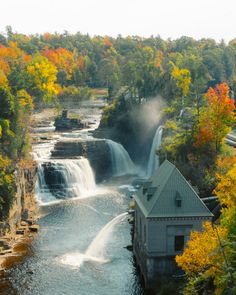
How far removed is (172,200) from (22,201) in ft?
94.5

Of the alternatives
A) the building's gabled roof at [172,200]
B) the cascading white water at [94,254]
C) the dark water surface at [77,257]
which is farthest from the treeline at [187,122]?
the cascading white water at [94,254]

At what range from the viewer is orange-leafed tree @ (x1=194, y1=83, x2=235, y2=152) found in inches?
2437

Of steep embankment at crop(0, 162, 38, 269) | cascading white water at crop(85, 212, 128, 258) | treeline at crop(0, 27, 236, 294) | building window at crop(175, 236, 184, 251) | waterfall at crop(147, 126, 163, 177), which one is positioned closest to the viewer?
treeline at crop(0, 27, 236, 294)

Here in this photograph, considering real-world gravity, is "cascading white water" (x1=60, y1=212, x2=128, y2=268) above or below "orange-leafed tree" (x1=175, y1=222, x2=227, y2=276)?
below

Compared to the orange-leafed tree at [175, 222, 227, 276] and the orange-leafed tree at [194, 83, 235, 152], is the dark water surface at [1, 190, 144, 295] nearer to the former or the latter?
the orange-leafed tree at [175, 222, 227, 276]

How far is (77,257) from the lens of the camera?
5019cm

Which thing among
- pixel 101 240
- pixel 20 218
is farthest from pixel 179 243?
pixel 20 218

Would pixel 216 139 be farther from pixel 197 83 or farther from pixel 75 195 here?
pixel 75 195

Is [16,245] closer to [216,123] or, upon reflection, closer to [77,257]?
[77,257]

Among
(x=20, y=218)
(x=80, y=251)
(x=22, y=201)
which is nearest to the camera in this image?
(x=80, y=251)

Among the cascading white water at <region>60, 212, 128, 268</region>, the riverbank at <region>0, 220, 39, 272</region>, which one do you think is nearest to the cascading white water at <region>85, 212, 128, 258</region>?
the cascading white water at <region>60, 212, 128, 268</region>

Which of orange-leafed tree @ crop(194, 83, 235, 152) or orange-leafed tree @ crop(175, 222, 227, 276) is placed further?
orange-leafed tree @ crop(194, 83, 235, 152)

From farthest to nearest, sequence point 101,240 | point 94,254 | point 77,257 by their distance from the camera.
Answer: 1. point 101,240
2. point 94,254
3. point 77,257

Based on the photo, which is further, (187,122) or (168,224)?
(187,122)
